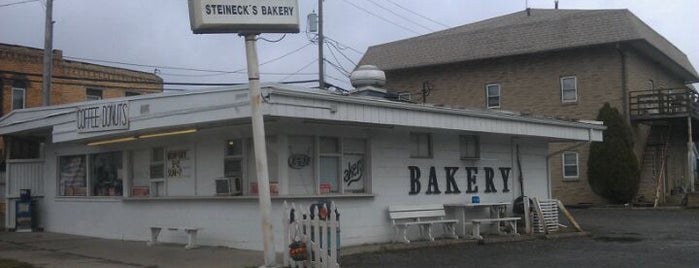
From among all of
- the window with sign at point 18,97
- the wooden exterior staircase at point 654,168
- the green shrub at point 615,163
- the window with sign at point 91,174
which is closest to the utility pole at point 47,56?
the window with sign at point 91,174

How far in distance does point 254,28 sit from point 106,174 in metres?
8.45

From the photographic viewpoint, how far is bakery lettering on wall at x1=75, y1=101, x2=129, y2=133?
14188mm

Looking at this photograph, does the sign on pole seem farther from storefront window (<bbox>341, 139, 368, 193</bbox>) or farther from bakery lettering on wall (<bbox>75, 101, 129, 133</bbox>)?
bakery lettering on wall (<bbox>75, 101, 129, 133</bbox>)

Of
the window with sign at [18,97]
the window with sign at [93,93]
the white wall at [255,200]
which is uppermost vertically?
the window with sign at [93,93]

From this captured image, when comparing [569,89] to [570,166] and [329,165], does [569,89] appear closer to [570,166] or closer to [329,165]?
[570,166]

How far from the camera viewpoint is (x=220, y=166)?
14672mm

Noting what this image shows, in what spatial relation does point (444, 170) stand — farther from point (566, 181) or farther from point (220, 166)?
point (566, 181)

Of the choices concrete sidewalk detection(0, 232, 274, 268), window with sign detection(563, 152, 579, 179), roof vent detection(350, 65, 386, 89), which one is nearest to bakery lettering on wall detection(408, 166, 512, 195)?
roof vent detection(350, 65, 386, 89)

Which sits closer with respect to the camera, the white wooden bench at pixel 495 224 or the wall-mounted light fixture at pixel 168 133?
the wall-mounted light fixture at pixel 168 133

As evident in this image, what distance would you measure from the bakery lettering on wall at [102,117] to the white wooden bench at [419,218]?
→ 571 centimetres

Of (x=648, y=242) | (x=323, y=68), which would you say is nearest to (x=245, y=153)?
(x=648, y=242)

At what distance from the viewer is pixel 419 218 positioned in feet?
51.0

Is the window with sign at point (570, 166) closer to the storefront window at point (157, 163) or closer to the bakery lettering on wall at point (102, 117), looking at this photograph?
the storefront window at point (157, 163)

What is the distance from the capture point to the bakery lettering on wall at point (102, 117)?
46.5 feet
